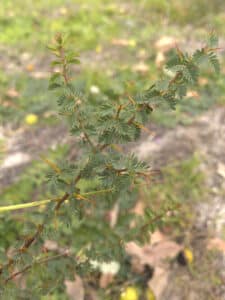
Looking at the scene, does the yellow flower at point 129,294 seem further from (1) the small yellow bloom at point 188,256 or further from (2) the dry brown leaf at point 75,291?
(1) the small yellow bloom at point 188,256

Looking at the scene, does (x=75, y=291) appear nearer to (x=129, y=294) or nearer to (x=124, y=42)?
(x=129, y=294)

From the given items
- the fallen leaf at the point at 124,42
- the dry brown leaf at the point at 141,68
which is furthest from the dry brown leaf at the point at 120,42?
the dry brown leaf at the point at 141,68

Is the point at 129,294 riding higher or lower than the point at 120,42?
lower

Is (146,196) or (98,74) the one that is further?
(98,74)

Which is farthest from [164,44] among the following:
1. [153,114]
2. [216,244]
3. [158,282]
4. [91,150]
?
[91,150]

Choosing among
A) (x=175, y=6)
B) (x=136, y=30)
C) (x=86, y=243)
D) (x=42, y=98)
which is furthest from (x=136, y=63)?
(x=86, y=243)

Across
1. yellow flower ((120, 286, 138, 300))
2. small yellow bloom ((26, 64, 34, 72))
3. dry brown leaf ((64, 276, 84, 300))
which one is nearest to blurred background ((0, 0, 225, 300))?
small yellow bloom ((26, 64, 34, 72))

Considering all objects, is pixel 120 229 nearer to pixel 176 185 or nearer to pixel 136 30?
pixel 176 185
